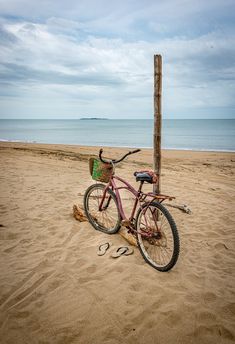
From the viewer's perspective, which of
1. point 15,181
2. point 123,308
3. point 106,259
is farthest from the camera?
point 15,181

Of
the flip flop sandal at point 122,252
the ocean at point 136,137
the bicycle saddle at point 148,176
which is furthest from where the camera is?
the ocean at point 136,137

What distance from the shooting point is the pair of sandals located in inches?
159

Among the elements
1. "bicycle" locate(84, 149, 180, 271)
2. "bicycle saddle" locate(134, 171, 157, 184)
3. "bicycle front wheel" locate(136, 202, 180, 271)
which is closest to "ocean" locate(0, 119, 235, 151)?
"bicycle" locate(84, 149, 180, 271)

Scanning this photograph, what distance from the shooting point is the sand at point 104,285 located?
262 centimetres

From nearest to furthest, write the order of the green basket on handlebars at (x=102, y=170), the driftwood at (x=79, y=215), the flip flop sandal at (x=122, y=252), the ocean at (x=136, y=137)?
the flip flop sandal at (x=122, y=252), the green basket on handlebars at (x=102, y=170), the driftwood at (x=79, y=215), the ocean at (x=136, y=137)

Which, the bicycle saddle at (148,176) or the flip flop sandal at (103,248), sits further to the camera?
the flip flop sandal at (103,248)

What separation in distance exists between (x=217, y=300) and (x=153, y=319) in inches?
34.8

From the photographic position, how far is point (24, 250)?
4242 millimetres

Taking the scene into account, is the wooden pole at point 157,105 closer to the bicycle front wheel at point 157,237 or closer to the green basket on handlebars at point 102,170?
the green basket on handlebars at point 102,170

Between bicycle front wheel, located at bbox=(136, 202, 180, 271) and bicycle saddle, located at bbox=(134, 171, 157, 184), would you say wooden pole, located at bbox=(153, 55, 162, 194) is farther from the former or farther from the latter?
bicycle front wheel, located at bbox=(136, 202, 180, 271)

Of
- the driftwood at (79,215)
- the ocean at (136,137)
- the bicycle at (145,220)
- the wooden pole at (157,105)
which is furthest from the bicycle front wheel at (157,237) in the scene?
the ocean at (136,137)

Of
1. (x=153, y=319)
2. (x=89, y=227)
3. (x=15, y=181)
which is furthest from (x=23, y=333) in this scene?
(x=15, y=181)

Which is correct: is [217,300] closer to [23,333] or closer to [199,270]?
[199,270]

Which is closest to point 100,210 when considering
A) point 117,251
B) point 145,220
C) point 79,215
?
point 79,215
